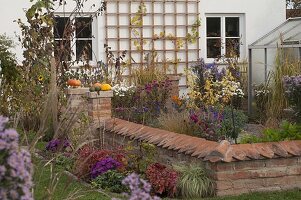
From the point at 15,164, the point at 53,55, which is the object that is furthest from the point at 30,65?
the point at 15,164

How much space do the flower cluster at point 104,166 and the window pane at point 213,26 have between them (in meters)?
9.39

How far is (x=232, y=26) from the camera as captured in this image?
16.5 metres

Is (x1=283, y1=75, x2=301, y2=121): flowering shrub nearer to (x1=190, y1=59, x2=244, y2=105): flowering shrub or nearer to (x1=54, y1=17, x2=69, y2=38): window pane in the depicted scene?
(x1=190, y1=59, x2=244, y2=105): flowering shrub

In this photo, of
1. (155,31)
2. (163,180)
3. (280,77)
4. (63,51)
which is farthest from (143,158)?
(155,31)

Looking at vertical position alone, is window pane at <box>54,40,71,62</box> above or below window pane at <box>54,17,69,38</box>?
below

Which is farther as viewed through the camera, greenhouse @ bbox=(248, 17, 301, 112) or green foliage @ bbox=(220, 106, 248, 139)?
greenhouse @ bbox=(248, 17, 301, 112)

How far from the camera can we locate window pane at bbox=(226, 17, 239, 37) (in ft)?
53.9

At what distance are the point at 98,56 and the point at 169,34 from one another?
6.24 ft

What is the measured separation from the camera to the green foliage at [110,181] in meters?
6.82

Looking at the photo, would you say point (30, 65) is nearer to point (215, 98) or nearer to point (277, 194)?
point (215, 98)

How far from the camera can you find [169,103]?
1112 cm

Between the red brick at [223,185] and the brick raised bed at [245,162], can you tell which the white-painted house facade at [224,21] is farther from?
the red brick at [223,185]

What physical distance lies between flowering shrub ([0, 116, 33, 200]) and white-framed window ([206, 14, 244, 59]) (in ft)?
44.7

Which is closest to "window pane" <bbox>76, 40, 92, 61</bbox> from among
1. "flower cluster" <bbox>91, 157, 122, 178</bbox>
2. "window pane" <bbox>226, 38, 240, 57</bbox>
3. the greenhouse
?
"window pane" <bbox>226, 38, 240, 57</bbox>
